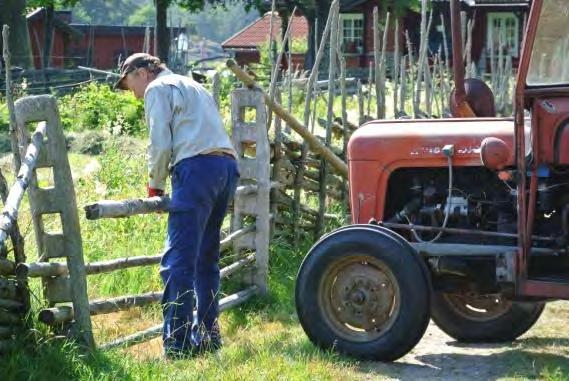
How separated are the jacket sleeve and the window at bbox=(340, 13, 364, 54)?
138ft

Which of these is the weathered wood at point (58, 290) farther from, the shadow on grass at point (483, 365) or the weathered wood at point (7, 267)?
the shadow on grass at point (483, 365)

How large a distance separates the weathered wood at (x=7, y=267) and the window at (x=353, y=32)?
43000 millimetres

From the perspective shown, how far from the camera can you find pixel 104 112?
2062 cm

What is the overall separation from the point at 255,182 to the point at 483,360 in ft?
8.22

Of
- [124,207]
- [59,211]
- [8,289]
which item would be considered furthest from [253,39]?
[8,289]

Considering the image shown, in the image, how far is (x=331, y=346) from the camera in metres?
6.62

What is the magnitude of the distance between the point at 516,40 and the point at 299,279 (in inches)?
1592

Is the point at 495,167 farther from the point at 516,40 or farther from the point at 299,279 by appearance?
the point at 516,40

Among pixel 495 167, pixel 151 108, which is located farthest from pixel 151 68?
pixel 495 167

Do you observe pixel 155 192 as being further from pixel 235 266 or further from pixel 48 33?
pixel 48 33

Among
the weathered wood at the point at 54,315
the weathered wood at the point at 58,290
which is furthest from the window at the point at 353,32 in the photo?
the weathered wood at the point at 54,315

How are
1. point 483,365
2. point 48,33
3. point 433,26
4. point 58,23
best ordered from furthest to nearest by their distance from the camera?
point 58,23
point 433,26
point 48,33
point 483,365

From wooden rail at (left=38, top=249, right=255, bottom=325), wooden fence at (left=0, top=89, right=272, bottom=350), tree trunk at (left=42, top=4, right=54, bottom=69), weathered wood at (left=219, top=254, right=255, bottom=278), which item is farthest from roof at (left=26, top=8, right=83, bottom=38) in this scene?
wooden fence at (left=0, top=89, right=272, bottom=350)

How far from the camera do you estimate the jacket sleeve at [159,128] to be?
6.32 meters
